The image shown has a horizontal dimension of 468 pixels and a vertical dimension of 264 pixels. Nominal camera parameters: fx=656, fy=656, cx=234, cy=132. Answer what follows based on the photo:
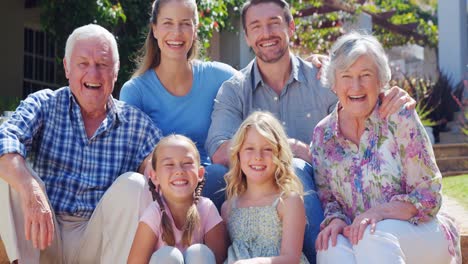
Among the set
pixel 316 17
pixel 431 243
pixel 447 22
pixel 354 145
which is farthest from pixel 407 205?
pixel 316 17

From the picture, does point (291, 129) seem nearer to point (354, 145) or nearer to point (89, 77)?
point (354, 145)

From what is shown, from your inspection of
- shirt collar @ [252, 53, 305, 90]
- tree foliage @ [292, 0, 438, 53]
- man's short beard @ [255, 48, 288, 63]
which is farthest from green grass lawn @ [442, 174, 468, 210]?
tree foliage @ [292, 0, 438, 53]

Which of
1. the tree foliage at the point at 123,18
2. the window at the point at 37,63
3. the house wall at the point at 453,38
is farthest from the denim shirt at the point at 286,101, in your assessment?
the house wall at the point at 453,38

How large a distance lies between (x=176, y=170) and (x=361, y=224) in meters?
0.83

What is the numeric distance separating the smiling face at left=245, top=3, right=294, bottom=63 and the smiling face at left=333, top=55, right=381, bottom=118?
2.81 ft

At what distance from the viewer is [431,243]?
8.69 feet

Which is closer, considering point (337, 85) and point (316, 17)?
point (337, 85)

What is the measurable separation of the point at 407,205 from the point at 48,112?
69.0 inches

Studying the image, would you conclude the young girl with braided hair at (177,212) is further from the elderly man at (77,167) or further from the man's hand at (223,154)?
the man's hand at (223,154)

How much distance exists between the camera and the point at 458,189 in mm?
5664

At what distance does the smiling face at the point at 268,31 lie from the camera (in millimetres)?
3656

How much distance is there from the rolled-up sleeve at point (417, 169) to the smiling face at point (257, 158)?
22.0 inches

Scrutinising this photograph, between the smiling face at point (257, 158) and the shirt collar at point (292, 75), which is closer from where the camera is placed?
the smiling face at point (257, 158)

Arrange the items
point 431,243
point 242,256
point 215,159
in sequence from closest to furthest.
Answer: point 431,243 < point 242,256 < point 215,159
